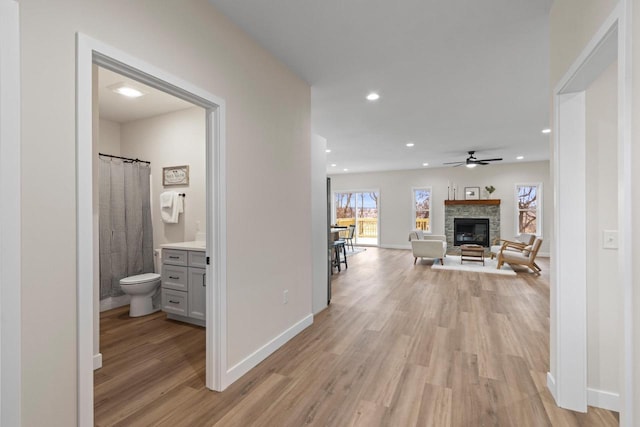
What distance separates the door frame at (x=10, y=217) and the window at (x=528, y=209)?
406 inches

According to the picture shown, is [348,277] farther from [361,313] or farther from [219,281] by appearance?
[219,281]

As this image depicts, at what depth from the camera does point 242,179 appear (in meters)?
2.34

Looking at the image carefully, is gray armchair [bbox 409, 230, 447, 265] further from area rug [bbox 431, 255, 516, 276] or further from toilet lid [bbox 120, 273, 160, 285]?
toilet lid [bbox 120, 273, 160, 285]

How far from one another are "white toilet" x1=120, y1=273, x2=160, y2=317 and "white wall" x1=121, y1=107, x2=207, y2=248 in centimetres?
67

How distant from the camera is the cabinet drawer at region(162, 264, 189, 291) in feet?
11.0

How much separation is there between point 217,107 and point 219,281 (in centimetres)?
123

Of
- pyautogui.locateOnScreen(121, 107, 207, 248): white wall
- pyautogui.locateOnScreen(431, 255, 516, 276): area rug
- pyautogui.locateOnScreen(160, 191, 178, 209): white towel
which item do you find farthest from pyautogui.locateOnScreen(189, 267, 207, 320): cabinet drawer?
pyautogui.locateOnScreen(431, 255, 516, 276): area rug

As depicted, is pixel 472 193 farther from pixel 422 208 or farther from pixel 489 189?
pixel 422 208

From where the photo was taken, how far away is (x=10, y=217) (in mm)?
1101

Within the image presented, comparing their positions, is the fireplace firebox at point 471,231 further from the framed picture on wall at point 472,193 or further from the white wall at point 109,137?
the white wall at point 109,137

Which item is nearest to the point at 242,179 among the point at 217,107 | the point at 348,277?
the point at 217,107

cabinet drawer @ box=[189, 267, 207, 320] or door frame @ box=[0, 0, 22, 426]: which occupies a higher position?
door frame @ box=[0, 0, 22, 426]

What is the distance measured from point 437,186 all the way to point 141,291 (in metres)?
8.65

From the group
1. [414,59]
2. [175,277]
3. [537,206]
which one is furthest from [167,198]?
[537,206]
